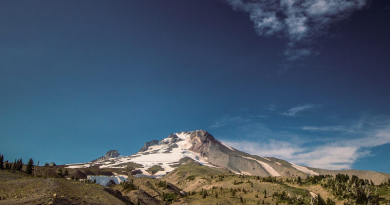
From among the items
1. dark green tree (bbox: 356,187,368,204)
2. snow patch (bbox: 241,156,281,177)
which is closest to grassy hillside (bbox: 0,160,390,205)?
dark green tree (bbox: 356,187,368,204)

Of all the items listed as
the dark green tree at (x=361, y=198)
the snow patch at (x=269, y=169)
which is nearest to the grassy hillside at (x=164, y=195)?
the dark green tree at (x=361, y=198)

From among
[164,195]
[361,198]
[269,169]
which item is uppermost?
[361,198]

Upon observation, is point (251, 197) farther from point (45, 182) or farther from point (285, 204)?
point (45, 182)

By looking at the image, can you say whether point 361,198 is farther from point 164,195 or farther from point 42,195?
point 42,195

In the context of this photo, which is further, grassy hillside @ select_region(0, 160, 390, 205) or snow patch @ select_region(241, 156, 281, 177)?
snow patch @ select_region(241, 156, 281, 177)

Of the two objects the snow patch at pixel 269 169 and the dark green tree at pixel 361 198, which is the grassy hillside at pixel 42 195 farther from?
the snow patch at pixel 269 169

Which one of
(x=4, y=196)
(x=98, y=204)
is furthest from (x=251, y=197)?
(x=4, y=196)

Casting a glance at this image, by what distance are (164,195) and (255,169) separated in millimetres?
158888

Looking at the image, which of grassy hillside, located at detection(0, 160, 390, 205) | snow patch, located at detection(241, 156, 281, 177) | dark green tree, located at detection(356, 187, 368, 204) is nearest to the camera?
grassy hillside, located at detection(0, 160, 390, 205)

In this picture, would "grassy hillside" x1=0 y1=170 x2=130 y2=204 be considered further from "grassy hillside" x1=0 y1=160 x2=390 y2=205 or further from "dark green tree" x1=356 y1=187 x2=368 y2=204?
"dark green tree" x1=356 y1=187 x2=368 y2=204

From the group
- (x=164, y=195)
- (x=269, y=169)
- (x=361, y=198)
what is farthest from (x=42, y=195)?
(x=269, y=169)

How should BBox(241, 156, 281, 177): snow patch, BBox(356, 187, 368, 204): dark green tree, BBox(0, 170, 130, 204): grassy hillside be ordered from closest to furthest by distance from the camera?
BBox(0, 170, 130, 204): grassy hillside
BBox(356, 187, 368, 204): dark green tree
BBox(241, 156, 281, 177): snow patch

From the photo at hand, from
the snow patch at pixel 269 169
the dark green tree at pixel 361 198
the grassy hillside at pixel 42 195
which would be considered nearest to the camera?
the grassy hillside at pixel 42 195

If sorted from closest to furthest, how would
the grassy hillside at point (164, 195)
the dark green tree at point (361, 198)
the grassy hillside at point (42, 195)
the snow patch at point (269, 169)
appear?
1. the grassy hillside at point (42, 195)
2. the grassy hillside at point (164, 195)
3. the dark green tree at point (361, 198)
4. the snow patch at point (269, 169)
